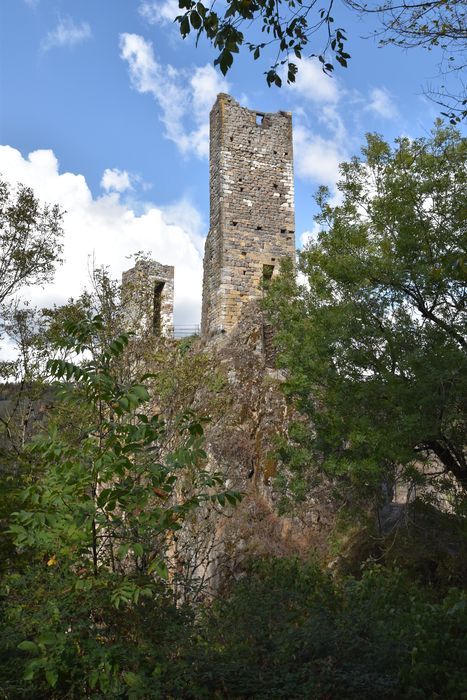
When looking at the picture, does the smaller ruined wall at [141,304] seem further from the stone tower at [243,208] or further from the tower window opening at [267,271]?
the tower window opening at [267,271]

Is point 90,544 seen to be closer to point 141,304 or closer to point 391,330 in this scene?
point 391,330

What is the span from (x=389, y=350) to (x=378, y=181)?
3267mm

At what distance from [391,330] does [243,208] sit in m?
10.2

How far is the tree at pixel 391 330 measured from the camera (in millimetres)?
8164

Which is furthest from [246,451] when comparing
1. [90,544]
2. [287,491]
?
[90,544]

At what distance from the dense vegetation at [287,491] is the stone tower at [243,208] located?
1837 millimetres

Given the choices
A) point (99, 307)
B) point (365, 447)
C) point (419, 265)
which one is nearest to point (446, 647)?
point (365, 447)

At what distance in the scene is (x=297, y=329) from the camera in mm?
11594

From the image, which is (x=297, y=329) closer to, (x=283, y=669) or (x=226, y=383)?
(x=226, y=383)

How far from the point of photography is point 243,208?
59.6 feet

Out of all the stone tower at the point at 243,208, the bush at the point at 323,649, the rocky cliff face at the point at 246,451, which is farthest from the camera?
the stone tower at the point at 243,208

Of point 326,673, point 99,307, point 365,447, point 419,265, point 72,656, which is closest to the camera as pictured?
point 72,656

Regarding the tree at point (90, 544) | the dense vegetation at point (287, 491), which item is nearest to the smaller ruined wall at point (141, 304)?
the dense vegetation at point (287, 491)

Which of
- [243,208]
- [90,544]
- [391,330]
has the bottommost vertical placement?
[90,544]
